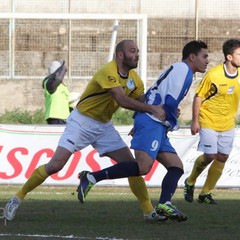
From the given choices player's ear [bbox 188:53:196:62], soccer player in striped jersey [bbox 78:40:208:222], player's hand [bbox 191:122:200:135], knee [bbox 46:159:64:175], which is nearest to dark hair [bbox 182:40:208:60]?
player's ear [bbox 188:53:196:62]

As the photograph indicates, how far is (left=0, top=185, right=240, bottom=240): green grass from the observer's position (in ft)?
29.9

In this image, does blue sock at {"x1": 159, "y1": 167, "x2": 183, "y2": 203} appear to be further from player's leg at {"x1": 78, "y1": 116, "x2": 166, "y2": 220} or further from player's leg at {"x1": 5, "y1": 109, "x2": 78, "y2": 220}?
player's leg at {"x1": 5, "y1": 109, "x2": 78, "y2": 220}

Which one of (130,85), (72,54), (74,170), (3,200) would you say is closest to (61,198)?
(3,200)

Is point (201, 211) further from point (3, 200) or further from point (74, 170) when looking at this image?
point (74, 170)

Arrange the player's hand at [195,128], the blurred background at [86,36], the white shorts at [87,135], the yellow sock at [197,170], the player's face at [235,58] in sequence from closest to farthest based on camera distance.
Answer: the white shorts at [87,135] < the player's hand at [195,128] < the player's face at [235,58] < the yellow sock at [197,170] < the blurred background at [86,36]

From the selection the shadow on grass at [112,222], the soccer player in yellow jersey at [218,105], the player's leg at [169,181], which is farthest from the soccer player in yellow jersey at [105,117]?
the soccer player in yellow jersey at [218,105]

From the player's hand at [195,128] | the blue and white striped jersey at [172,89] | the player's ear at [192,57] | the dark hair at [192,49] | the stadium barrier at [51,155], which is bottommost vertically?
the stadium barrier at [51,155]

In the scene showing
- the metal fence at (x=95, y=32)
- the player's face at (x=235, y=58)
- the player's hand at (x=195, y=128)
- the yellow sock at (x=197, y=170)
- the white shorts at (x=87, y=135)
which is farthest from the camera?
the metal fence at (x=95, y=32)

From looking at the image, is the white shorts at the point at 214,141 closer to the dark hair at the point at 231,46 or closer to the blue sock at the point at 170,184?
the dark hair at the point at 231,46

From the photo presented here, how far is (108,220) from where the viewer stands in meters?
10.5

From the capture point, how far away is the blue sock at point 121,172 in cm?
996

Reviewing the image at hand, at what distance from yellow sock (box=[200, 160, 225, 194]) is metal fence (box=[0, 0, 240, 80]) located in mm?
13319

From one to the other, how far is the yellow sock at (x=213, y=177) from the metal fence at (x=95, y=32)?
13.3 m

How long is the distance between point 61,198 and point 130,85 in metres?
3.92
